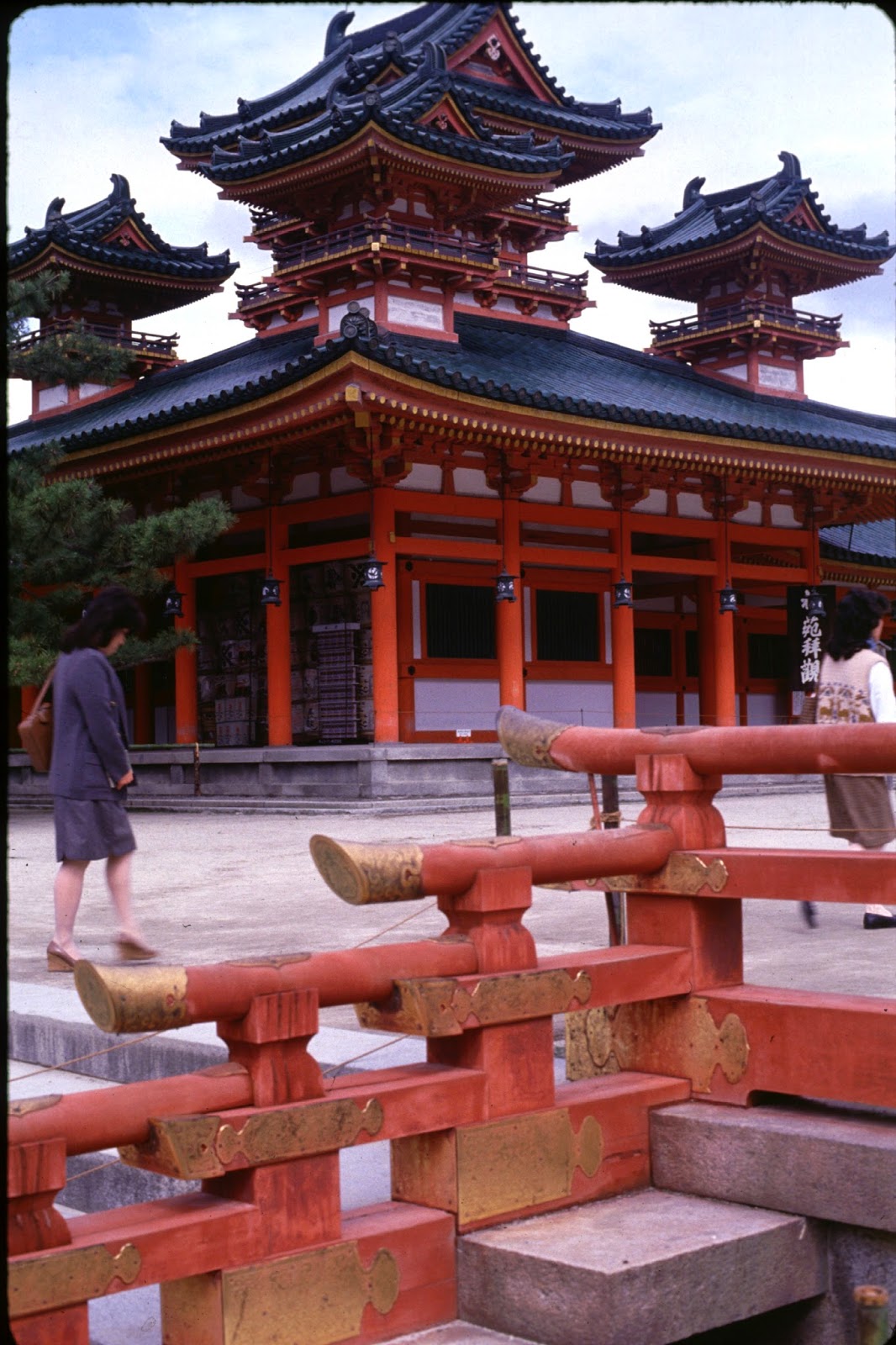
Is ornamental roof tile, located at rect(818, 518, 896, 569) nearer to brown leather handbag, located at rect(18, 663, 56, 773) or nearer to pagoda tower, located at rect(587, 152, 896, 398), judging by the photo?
pagoda tower, located at rect(587, 152, 896, 398)

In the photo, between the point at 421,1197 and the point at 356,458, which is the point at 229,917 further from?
the point at 356,458

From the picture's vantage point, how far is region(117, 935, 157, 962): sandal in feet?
20.9

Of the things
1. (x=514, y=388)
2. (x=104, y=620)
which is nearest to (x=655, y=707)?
(x=514, y=388)

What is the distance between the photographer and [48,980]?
645 cm

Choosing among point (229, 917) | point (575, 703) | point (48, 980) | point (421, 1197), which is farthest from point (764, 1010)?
point (575, 703)

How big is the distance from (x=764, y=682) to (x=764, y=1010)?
20746 mm

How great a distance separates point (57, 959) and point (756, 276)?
20.7 m

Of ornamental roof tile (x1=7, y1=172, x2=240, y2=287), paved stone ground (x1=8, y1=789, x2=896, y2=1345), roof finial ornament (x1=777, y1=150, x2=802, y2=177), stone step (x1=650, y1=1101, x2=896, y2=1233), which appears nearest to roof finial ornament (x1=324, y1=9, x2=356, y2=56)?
ornamental roof tile (x1=7, y1=172, x2=240, y2=287)

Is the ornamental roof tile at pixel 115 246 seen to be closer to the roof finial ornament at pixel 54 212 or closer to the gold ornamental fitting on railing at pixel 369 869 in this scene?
the roof finial ornament at pixel 54 212

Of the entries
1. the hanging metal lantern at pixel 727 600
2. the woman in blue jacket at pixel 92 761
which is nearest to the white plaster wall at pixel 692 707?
the hanging metal lantern at pixel 727 600

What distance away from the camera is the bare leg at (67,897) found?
20.7 ft

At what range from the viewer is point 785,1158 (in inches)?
144

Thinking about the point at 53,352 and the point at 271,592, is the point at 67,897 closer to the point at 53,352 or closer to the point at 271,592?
the point at 53,352

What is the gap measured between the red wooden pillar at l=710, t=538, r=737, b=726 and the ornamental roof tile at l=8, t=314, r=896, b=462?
193 cm
